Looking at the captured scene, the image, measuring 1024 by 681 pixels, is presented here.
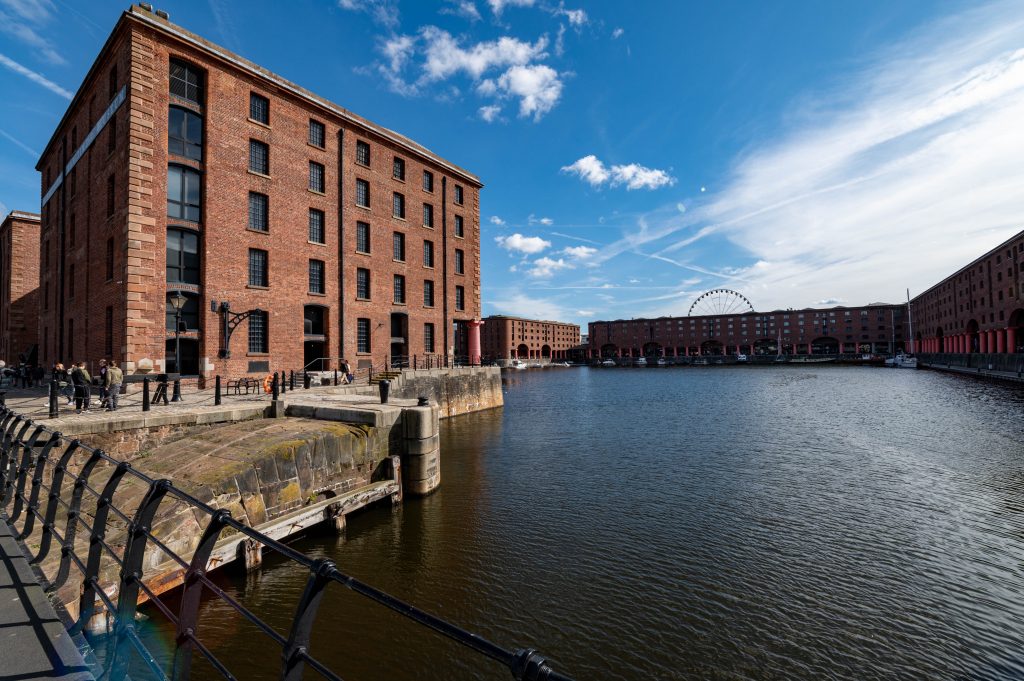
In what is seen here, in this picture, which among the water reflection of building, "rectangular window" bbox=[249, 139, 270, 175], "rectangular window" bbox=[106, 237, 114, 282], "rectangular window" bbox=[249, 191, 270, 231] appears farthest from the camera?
the water reflection of building

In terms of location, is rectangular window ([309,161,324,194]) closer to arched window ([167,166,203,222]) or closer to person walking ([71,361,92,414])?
arched window ([167,166,203,222])

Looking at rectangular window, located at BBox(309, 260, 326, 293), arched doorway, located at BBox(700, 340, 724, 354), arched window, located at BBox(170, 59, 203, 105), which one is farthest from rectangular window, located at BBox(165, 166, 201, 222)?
arched doorway, located at BBox(700, 340, 724, 354)

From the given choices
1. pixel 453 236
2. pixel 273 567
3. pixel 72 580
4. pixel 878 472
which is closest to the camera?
pixel 72 580

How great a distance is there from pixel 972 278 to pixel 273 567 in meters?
96.0

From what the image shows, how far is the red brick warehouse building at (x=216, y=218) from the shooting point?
20719 mm

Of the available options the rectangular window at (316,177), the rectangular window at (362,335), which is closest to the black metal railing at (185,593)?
the rectangular window at (362,335)

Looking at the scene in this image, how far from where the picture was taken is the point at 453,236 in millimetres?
38438

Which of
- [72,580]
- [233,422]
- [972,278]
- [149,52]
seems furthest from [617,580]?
[972,278]

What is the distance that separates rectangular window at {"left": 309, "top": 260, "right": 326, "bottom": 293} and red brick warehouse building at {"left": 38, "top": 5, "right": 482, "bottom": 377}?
0.09 m

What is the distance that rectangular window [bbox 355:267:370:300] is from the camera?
30250 mm

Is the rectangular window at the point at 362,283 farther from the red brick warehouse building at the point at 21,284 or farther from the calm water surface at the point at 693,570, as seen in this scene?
the red brick warehouse building at the point at 21,284

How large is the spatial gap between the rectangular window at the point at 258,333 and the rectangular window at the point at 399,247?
35.6 ft

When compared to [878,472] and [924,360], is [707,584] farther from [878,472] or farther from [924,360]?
[924,360]

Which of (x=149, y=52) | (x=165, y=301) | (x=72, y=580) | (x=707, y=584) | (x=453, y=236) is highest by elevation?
(x=149, y=52)
